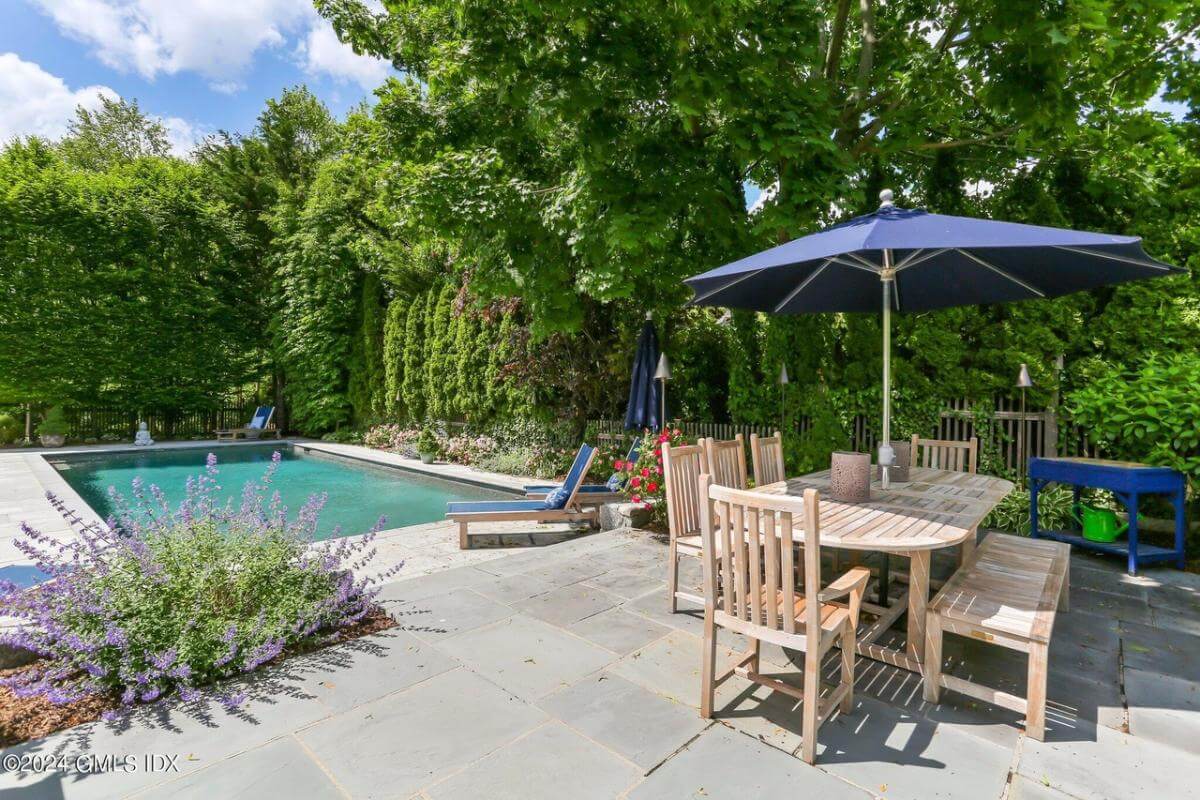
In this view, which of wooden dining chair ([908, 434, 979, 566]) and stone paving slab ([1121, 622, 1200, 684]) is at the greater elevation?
wooden dining chair ([908, 434, 979, 566])

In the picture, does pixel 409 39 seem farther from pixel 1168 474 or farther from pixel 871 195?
pixel 1168 474

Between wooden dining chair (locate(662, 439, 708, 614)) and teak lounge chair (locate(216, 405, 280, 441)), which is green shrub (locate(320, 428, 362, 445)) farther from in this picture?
wooden dining chair (locate(662, 439, 708, 614))

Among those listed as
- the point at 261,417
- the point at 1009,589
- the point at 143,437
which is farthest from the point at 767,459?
the point at 261,417

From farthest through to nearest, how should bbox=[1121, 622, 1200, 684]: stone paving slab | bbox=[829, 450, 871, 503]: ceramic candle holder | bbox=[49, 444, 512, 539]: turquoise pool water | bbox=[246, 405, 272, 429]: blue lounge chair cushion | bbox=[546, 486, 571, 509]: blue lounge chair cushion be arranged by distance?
1. bbox=[246, 405, 272, 429]: blue lounge chair cushion
2. bbox=[49, 444, 512, 539]: turquoise pool water
3. bbox=[546, 486, 571, 509]: blue lounge chair cushion
4. bbox=[829, 450, 871, 503]: ceramic candle holder
5. bbox=[1121, 622, 1200, 684]: stone paving slab

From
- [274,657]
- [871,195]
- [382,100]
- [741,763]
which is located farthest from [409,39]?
[741,763]

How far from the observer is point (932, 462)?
14.8ft

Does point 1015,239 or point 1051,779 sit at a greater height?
point 1015,239

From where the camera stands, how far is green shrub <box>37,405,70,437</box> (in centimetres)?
1297

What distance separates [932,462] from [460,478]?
7.05 meters

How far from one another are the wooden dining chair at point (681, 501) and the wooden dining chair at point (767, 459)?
2.08 feet

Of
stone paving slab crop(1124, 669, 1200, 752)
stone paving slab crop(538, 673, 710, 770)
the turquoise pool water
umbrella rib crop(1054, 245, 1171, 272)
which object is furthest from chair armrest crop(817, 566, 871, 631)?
the turquoise pool water

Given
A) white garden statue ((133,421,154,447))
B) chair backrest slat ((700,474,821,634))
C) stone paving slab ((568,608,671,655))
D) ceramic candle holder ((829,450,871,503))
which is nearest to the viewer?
chair backrest slat ((700,474,821,634))

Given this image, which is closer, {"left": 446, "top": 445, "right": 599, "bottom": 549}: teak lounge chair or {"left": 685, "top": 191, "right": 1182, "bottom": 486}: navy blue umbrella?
{"left": 685, "top": 191, "right": 1182, "bottom": 486}: navy blue umbrella

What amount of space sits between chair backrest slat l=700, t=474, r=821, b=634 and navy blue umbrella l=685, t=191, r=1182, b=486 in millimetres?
1220
